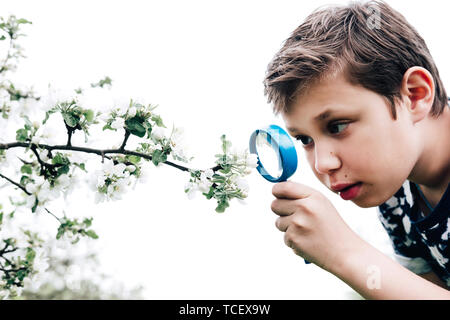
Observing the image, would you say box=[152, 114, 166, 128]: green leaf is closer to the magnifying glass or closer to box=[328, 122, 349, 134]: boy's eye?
the magnifying glass

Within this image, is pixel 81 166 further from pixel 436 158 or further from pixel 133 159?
pixel 436 158

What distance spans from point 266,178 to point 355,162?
217mm

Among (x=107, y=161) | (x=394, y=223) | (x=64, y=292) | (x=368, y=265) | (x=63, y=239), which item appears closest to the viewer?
(x=107, y=161)

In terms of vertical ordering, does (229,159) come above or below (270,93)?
below

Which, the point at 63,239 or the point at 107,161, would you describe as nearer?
the point at 107,161

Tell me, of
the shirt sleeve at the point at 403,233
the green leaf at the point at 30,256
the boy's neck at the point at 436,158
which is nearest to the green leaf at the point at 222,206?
the green leaf at the point at 30,256

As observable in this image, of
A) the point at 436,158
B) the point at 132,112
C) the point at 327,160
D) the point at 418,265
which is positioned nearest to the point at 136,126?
the point at 132,112

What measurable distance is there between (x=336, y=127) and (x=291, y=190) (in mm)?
189

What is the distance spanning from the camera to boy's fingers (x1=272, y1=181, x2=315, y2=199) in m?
0.99

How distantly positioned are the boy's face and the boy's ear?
6 cm

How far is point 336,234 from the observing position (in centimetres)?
98
